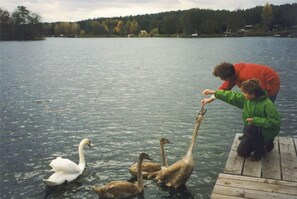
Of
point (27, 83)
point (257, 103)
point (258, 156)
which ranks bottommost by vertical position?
point (27, 83)

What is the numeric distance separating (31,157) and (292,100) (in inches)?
700

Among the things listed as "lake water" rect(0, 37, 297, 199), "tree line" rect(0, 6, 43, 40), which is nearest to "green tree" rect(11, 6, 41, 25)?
"tree line" rect(0, 6, 43, 40)

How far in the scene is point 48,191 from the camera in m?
11.7

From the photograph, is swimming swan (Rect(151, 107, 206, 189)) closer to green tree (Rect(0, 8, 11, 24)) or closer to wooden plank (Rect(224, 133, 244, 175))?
wooden plank (Rect(224, 133, 244, 175))

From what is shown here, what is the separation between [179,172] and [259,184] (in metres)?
3.21

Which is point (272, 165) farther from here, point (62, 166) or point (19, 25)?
point (19, 25)

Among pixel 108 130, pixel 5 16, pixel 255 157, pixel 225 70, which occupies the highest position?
pixel 5 16

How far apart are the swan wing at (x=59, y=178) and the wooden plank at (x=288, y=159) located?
6.14m

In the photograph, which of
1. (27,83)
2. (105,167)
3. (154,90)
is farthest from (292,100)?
(27,83)

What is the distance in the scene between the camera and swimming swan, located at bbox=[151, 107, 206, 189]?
10773 mm

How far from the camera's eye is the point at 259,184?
8203mm

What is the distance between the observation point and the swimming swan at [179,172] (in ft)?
35.3

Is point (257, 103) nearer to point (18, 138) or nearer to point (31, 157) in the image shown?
point (31, 157)

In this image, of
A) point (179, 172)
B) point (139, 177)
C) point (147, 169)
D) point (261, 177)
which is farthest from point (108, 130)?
point (261, 177)
